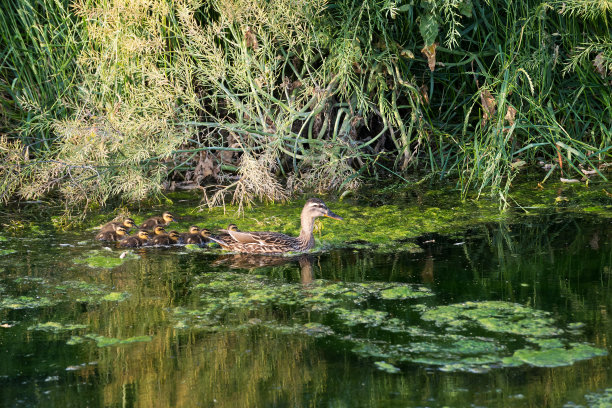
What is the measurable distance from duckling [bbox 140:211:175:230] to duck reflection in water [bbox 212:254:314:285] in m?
0.97

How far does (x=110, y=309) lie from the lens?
5.37m

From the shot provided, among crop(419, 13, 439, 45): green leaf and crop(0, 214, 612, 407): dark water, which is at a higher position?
crop(419, 13, 439, 45): green leaf

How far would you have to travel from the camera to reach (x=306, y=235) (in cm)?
686

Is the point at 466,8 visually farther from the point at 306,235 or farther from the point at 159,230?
the point at 159,230

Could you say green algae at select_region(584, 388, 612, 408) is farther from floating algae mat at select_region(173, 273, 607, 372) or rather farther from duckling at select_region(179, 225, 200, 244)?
duckling at select_region(179, 225, 200, 244)

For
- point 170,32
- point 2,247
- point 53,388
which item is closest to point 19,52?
point 170,32

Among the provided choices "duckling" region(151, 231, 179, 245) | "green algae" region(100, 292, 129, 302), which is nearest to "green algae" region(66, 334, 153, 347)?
"green algae" region(100, 292, 129, 302)

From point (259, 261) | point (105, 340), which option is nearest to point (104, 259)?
point (259, 261)

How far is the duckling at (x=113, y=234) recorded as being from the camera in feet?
23.2

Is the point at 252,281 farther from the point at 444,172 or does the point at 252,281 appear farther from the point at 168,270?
the point at 444,172

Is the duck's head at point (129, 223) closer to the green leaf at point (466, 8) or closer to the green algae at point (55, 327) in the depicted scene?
the green algae at point (55, 327)

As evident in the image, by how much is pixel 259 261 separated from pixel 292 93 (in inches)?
104

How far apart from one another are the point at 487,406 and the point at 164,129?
4.91m

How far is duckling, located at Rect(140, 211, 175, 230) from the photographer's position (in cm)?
739
